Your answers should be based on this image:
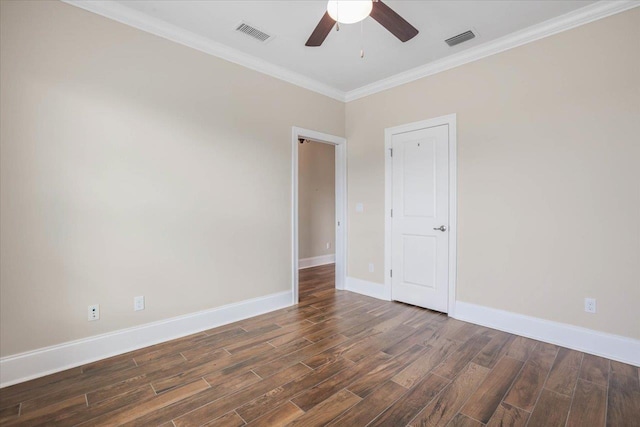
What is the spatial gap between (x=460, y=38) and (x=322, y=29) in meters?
1.60

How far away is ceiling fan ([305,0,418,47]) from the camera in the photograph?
175 cm

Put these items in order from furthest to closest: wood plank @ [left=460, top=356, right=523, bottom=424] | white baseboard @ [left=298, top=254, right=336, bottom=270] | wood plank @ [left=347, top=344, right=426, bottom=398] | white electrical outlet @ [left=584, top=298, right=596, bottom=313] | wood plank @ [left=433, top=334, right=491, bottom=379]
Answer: white baseboard @ [left=298, top=254, right=336, bottom=270] < white electrical outlet @ [left=584, top=298, right=596, bottom=313] < wood plank @ [left=433, top=334, right=491, bottom=379] < wood plank @ [left=347, top=344, right=426, bottom=398] < wood plank @ [left=460, top=356, right=523, bottom=424]

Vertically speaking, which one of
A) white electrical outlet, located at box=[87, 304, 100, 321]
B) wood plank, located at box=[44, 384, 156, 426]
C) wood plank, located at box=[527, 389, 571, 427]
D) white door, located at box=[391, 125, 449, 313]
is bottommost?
wood plank, located at box=[527, 389, 571, 427]

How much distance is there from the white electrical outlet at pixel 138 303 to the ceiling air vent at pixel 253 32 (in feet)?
8.66

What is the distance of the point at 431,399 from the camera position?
191 cm

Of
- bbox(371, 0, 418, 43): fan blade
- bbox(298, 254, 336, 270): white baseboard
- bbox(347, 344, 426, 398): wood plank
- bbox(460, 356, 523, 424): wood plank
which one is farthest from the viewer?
bbox(298, 254, 336, 270): white baseboard

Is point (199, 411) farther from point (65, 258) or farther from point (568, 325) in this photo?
point (568, 325)

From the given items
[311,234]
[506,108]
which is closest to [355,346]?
[506,108]

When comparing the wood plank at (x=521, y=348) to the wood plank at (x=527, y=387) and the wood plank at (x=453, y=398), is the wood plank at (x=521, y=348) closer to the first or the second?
the wood plank at (x=527, y=387)

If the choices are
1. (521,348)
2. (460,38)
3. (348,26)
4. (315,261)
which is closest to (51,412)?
(521,348)

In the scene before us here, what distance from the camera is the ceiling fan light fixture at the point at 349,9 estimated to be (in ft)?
5.68

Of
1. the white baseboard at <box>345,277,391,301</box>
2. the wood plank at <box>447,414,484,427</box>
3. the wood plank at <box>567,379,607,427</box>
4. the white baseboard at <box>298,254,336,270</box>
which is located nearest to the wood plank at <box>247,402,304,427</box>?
the wood plank at <box>447,414,484,427</box>

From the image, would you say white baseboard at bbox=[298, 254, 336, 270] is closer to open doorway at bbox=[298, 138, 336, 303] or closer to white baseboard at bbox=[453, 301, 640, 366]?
open doorway at bbox=[298, 138, 336, 303]

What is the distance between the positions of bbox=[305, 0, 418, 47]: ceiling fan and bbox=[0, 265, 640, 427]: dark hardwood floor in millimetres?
2407
